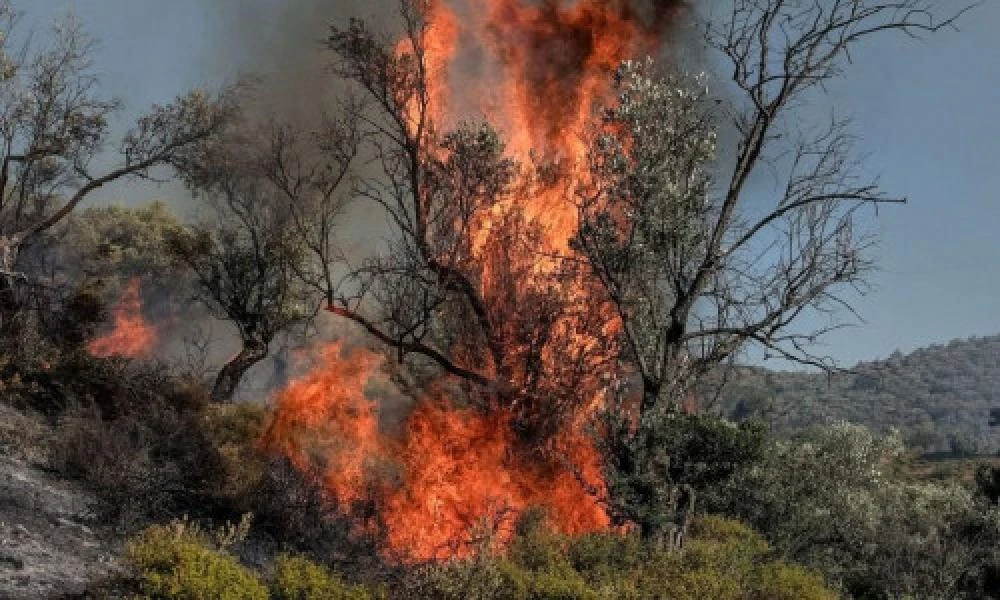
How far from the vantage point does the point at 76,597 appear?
1020cm

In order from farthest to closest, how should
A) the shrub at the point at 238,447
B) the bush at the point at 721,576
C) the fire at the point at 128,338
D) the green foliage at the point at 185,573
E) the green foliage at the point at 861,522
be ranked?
the fire at the point at 128,338
the green foliage at the point at 861,522
the shrub at the point at 238,447
the bush at the point at 721,576
the green foliage at the point at 185,573

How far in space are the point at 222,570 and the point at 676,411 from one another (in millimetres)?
9956

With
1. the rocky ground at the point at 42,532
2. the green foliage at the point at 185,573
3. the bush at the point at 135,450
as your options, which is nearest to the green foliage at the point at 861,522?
the bush at the point at 135,450

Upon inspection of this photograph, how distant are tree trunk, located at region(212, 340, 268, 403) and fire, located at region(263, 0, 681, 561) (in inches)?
336

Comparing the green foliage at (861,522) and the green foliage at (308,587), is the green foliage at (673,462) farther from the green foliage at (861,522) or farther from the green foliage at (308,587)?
the green foliage at (861,522)

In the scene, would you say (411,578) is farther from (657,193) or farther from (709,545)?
(657,193)

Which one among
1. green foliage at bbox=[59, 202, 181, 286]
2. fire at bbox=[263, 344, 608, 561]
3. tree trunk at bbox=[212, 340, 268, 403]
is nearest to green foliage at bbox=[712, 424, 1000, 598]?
fire at bbox=[263, 344, 608, 561]

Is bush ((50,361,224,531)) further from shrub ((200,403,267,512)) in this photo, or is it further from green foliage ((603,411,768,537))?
green foliage ((603,411,768,537))

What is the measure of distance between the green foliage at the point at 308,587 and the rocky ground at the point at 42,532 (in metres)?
2.54

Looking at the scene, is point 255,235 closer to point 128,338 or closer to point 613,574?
point 128,338

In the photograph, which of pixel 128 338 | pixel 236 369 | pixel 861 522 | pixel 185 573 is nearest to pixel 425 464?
pixel 185 573

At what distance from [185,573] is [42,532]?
17.0 ft

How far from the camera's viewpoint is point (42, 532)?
1279 centimetres

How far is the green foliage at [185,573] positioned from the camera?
9000 mm
